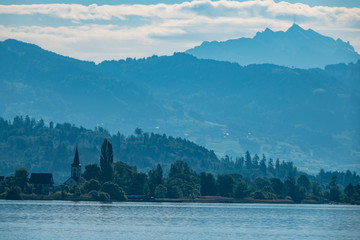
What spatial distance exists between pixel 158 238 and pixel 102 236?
29.4 ft

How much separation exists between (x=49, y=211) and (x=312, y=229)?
212 ft

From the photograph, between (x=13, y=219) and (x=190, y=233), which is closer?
A: (x=190, y=233)

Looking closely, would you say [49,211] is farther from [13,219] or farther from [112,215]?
[13,219]

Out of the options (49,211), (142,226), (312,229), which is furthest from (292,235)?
(49,211)

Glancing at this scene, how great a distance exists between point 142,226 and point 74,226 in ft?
43.6

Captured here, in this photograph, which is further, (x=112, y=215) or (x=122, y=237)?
(x=112, y=215)

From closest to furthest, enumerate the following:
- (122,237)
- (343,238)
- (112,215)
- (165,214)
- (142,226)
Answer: (122,237)
(343,238)
(142,226)
(112,215)
(165,214)

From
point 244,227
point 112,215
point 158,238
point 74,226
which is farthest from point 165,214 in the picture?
point 158,238

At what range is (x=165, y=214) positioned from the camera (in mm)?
183750

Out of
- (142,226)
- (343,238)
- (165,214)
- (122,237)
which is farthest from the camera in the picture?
(165,214)

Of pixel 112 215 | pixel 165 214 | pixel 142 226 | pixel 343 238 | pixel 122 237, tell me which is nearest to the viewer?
pixel 122 237

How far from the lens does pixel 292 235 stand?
133500 mm

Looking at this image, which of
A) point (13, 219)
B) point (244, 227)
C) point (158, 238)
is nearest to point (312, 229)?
point (244, 227)

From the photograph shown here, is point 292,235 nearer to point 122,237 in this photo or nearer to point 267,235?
point 267,235
